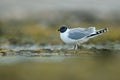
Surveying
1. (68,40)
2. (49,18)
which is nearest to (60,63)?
(68,40)

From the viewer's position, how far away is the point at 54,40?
265 centimetres

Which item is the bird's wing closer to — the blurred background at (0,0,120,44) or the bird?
the bird

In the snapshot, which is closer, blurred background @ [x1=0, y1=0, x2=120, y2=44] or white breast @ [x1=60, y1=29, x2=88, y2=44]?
white breast @ [x1=60, y1=29, x2=88, y2=44]

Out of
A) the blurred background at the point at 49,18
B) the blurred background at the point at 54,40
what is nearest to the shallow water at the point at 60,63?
the blurred background at the point at 54,40

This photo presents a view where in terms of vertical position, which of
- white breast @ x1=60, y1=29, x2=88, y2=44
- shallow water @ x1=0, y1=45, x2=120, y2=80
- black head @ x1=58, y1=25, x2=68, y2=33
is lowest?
shallow water @ x1=0, y1=45, x2=120, y2=80

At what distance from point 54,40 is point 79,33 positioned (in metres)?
0.22

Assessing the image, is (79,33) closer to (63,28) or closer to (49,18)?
(63,28)

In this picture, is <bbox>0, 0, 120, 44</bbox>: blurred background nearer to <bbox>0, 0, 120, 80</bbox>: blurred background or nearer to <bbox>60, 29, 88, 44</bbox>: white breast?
<bbox>0, 0, 120, 80</bbox>: blurred background

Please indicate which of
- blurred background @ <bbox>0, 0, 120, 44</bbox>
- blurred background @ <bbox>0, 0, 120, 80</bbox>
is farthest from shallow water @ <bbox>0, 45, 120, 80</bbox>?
blurred background @ <bbox>0, 0, 120, 44</bbox>

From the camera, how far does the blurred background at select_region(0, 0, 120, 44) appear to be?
2.66 m

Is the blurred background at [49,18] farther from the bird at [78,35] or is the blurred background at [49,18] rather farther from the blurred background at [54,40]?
the bird at [78,35]

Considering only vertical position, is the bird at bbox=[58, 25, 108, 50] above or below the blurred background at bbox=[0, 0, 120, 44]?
below

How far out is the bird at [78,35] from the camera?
2.49m

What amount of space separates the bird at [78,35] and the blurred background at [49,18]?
0.39ft
